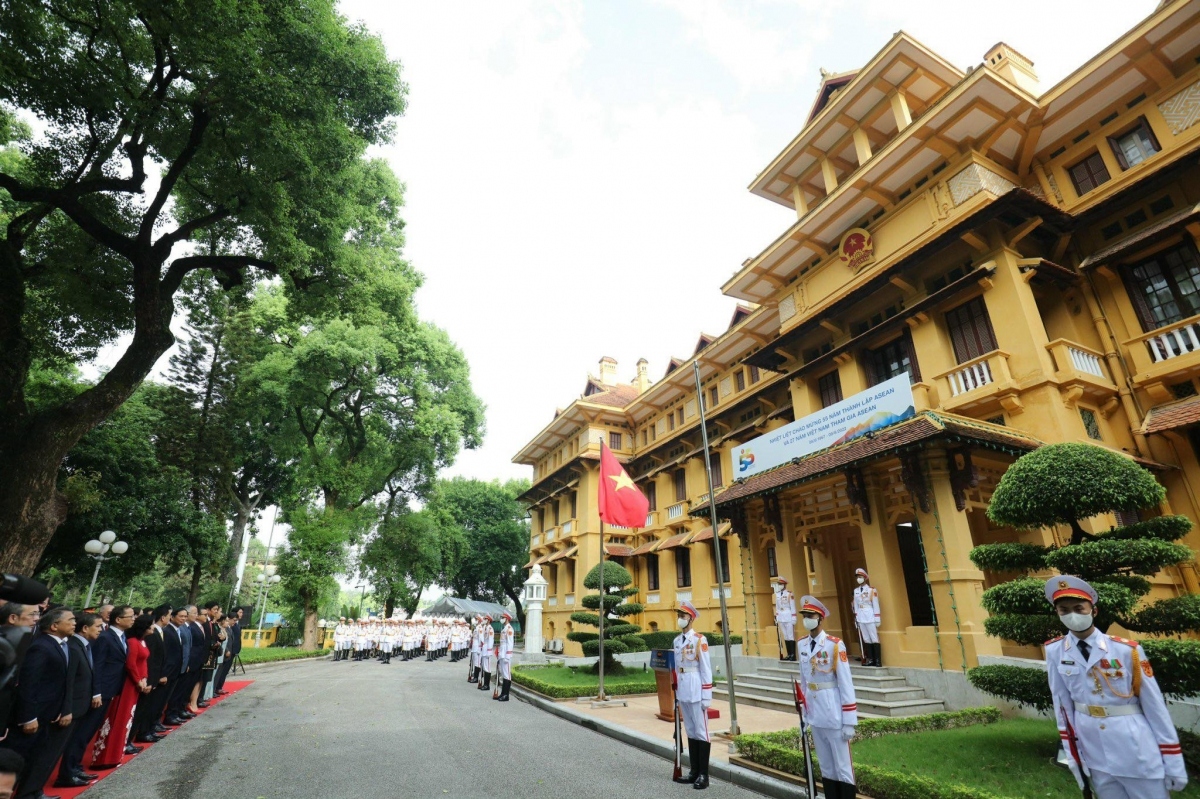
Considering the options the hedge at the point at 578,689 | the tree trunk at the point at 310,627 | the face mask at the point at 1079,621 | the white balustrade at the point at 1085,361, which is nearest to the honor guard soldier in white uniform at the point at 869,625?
the hedge at the point at 578,689

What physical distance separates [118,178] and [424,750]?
1330 cm

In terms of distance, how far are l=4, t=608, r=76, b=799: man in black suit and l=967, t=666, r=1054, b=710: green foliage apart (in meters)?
9.48

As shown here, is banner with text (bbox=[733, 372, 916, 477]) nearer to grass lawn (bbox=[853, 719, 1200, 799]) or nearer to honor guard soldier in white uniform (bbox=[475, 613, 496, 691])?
grass lawn (bbox=[853, 719, 1200, 799])

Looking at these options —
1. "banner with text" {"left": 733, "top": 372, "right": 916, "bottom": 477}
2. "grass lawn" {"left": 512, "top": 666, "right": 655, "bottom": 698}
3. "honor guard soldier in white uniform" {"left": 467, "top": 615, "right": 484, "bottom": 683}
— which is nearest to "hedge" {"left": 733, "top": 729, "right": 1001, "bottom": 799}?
"grass lawn" {"left": 512, "top": 666, "right": 655, "bottom": 698}

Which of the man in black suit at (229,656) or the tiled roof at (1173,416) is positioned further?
the man in black suit at (229,656)

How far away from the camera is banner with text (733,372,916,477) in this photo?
1091cm

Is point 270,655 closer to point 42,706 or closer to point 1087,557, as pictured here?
point 42,706

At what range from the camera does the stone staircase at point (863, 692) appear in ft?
29.7

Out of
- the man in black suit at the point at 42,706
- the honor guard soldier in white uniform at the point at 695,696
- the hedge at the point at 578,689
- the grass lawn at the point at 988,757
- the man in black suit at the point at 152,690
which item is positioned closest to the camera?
the man in black suit at the point at 42,706

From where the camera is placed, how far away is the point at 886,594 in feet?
36.1

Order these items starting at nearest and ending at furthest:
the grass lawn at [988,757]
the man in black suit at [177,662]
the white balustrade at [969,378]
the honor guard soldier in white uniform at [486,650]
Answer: the grass lawn at [988,757], the man in black suit at [177,662], the white balustrade at [969,378], the honor guard soldier in white uniform at [486,650]

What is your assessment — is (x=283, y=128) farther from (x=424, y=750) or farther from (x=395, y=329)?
(x=395, y=329)

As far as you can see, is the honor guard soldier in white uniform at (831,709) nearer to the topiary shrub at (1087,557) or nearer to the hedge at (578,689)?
the topiary shrub at (1087,557)

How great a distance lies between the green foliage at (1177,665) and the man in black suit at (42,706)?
10.0m
